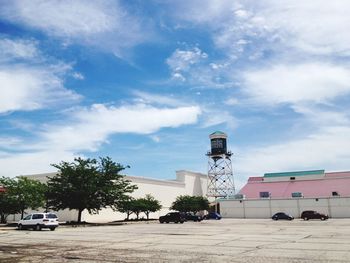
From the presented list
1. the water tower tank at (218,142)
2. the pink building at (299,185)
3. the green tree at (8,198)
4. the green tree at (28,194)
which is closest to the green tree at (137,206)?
A: the green tree at (28,194)

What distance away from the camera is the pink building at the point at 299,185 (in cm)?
7094

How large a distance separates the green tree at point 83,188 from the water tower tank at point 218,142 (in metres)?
41.9

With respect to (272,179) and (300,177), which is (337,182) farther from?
(272,179)

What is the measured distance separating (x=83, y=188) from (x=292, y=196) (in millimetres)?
42533

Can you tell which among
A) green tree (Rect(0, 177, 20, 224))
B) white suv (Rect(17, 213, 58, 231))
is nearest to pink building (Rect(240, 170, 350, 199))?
green tree (Rect(0, 177, 20, 224))

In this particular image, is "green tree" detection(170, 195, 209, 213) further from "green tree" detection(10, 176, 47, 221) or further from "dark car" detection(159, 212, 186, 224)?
"green tree" detection(10, 176, 47, 221)

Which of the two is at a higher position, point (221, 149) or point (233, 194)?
point (221, 149)

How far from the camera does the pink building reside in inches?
2793

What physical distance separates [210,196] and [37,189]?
4597 cm

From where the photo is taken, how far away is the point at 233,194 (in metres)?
81.1

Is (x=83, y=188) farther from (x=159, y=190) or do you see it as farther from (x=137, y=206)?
(x=159, y=190)

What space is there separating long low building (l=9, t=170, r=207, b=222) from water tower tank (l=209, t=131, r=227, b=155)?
649cm

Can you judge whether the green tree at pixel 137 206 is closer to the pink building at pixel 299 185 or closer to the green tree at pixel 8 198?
the green tree at pixel 8 198

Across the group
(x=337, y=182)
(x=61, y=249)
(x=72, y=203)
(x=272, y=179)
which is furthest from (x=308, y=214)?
(x=61, y=249)
